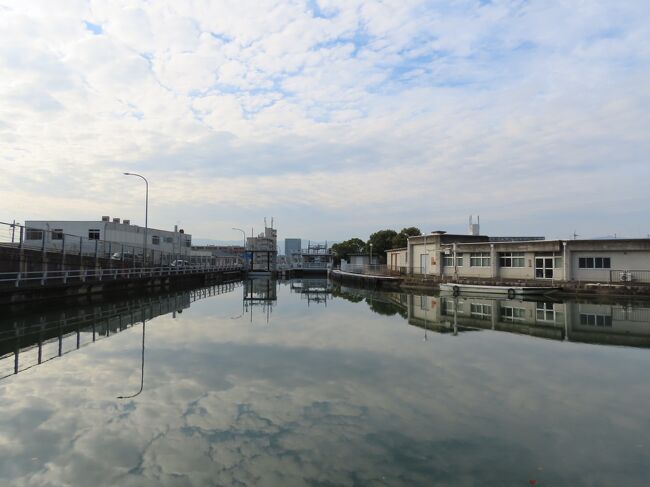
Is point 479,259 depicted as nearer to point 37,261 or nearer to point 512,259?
point 512,259

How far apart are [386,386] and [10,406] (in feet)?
25.4

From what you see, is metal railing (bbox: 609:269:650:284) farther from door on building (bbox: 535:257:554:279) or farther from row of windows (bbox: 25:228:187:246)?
row of windows (bbox: 25:228:187:246)

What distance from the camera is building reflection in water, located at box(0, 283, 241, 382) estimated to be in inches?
500

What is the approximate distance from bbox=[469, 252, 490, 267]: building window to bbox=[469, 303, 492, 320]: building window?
42.2 ft

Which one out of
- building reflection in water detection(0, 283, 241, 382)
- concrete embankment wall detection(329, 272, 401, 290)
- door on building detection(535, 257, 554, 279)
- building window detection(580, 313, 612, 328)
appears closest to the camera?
building reflection in water detection(0, 283, 241, 382)

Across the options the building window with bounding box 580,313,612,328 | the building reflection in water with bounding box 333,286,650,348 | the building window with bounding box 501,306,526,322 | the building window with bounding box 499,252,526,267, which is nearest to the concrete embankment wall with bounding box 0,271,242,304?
the building reflection in water with bounding box 333,286,650,348

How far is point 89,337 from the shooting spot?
52.1ft

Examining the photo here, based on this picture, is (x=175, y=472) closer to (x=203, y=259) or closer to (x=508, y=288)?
(x=508, y=288)

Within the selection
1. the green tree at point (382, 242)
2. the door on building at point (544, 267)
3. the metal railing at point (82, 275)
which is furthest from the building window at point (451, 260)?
the green tree at point (382, 242)

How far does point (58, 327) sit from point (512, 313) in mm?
22414

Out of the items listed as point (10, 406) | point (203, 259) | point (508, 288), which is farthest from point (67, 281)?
point (203, 259)

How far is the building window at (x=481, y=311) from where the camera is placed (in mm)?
23094

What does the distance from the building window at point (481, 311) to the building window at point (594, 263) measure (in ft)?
40.9

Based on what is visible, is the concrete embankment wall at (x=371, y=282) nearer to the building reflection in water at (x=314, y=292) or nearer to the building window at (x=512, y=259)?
the building reflection in water at (x=314, y=292)
